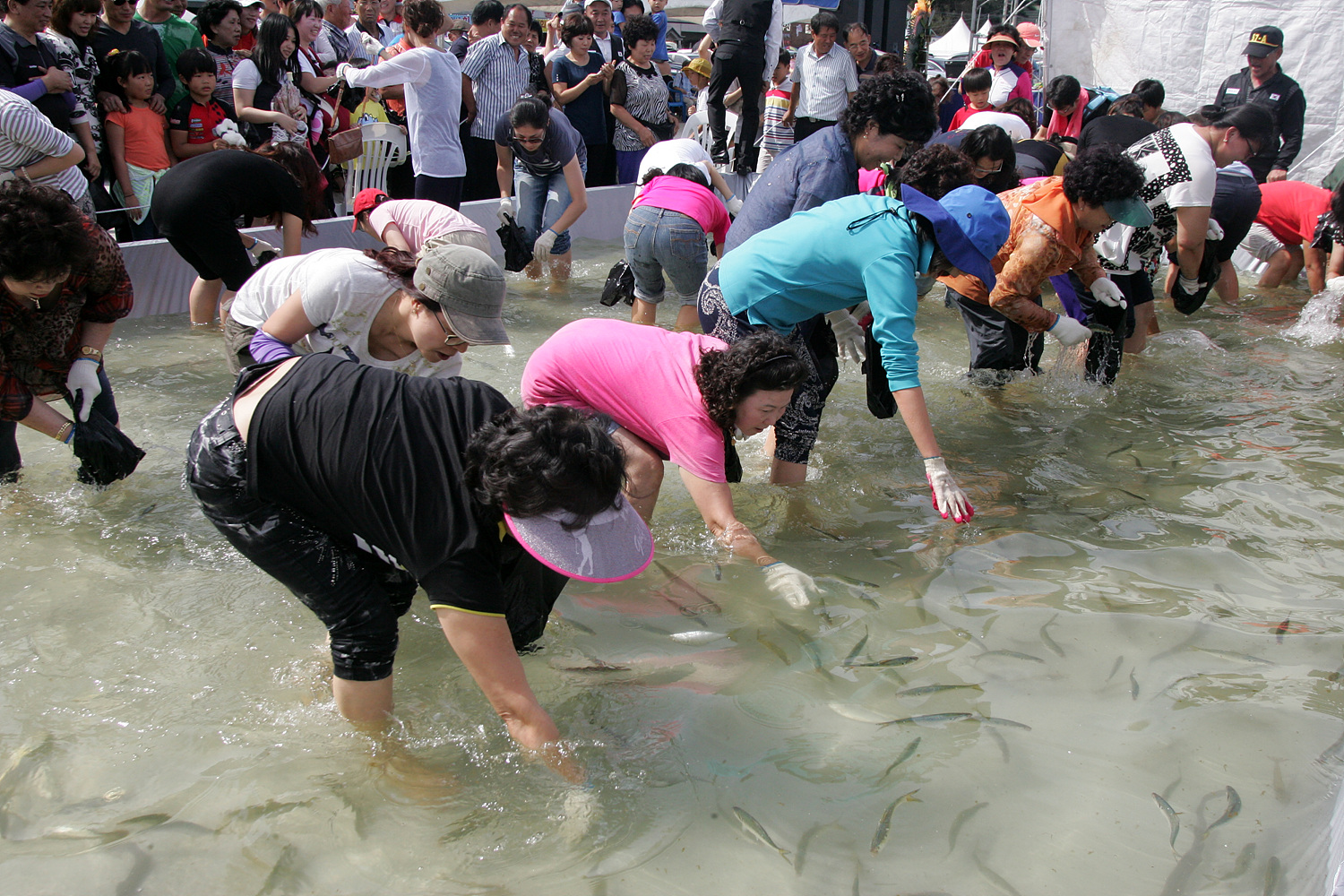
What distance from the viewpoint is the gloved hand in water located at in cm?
360

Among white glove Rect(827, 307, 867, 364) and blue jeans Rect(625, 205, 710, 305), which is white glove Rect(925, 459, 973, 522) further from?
blue jeans Rect(625, 205, 710, 305)

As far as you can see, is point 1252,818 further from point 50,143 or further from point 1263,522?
point 50,143

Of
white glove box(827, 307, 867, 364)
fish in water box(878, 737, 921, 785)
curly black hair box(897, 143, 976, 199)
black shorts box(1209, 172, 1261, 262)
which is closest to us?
fish in water box(878, 737, 921, 785)

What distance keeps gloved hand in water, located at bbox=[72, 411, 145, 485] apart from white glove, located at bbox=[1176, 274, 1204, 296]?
570cm

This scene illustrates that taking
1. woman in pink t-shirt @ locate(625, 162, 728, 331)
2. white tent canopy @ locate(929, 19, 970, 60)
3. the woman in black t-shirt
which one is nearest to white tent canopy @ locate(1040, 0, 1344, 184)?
woman in pink t-shirt @ locate(625, 162, 728, 331)

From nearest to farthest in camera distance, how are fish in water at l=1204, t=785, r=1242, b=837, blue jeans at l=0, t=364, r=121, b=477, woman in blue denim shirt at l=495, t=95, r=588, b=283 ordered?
fish in water at l=1204, t=785, r=1242, b=837
blue jeans at l=0, t=364, r=121, b=477
woman in blue denim shirt at l=495, t=95, r=588, b=283

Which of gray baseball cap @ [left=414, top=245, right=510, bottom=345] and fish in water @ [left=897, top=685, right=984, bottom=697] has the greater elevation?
gray baseball cap @ [left=414, top=245, right=510, bottom=345]

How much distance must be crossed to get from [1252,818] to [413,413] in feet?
7.36

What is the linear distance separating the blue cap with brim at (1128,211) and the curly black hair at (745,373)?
7.42ft

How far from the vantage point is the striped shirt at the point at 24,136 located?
4441 mm

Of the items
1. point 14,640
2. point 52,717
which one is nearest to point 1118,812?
point 52,717

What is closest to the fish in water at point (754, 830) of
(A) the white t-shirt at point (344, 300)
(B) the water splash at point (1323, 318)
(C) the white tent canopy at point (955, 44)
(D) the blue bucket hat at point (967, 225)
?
(A) the white t-shirt at point (344, 300)

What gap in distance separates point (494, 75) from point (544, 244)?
1.94 meters

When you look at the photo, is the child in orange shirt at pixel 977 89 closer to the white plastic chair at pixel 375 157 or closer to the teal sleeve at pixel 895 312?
the white plastic chair at pixel 375 157
